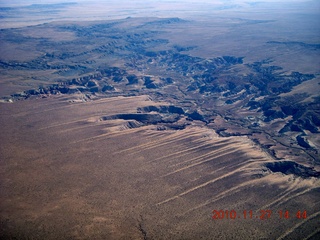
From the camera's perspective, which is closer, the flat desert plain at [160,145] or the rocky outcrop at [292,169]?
the flat desert plain at [160,145]

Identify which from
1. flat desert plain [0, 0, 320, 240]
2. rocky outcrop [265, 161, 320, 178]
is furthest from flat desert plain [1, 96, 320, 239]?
rocky outcrop [265, 161, 320, 178]

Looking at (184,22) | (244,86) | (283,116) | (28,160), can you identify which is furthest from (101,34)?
(28,160)

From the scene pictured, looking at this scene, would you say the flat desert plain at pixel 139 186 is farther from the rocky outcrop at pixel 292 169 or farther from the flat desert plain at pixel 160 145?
the rocky outcrop at pixel 292 169
